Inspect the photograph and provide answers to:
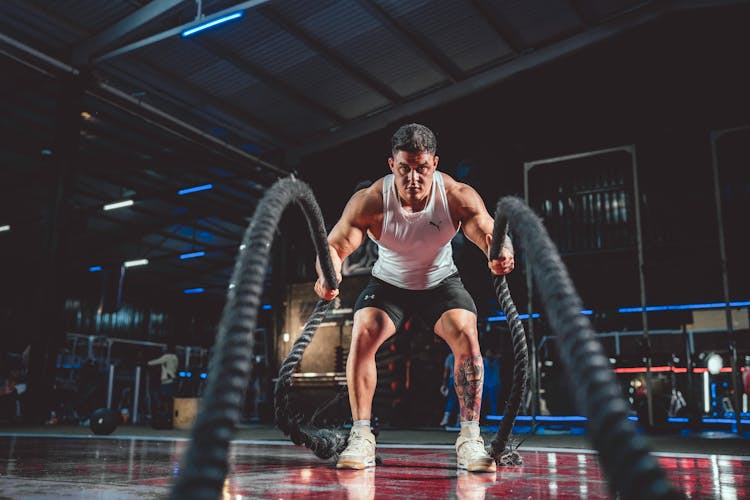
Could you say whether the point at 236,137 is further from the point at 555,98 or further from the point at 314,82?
the point at 555,98

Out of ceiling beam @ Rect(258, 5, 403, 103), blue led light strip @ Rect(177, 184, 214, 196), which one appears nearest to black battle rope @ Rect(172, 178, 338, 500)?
ceiling beam @ Rect(258, 5, 403, 103)

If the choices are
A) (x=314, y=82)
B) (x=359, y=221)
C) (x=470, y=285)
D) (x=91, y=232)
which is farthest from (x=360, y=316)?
(x=91, y=232)

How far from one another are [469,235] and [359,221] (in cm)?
51

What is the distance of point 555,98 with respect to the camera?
35.2ft

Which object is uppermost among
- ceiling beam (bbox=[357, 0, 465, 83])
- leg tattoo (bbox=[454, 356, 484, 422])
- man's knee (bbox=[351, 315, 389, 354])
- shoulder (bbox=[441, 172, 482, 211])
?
ceiling beam (bbox=[357, 0, 465, 83])

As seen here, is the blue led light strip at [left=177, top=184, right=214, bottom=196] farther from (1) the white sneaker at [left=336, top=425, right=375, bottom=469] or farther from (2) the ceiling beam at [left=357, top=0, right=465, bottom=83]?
(1) the white sneaker at [left=336, top=425, right=375, bottom=469]

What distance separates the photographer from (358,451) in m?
2.70

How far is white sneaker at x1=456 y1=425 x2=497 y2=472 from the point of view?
2.54 meters

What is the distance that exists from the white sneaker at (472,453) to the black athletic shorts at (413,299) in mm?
541

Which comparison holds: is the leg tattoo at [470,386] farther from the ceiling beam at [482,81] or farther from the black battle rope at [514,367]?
the ceiling beam at [482,81]

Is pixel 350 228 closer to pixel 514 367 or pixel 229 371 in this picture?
pixel 514 367

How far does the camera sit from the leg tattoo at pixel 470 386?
283cm

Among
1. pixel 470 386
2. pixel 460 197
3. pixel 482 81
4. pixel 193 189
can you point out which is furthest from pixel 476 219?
pixel 193 189

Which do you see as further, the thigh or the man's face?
the thigh
